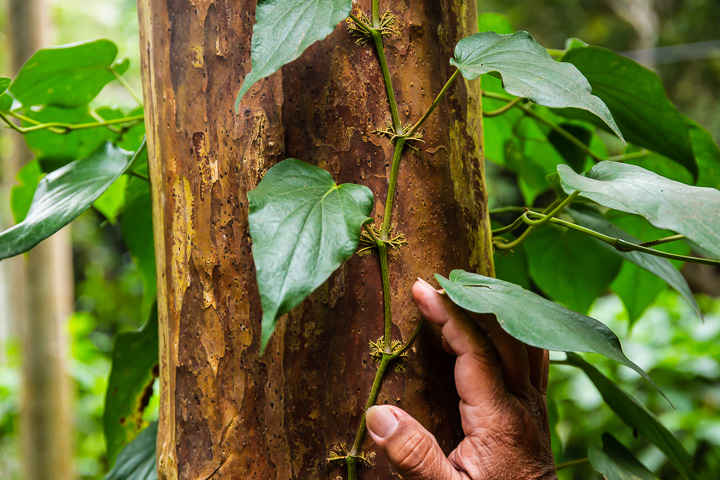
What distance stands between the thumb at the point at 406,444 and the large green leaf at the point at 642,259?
295mm

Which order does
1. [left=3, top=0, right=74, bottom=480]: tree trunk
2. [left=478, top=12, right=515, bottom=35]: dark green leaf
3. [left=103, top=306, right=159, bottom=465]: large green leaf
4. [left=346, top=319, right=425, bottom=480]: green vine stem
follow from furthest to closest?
[left=3, top=0, right=74, bottom=480]: tree trunk < [left=478, top=12, right=515, bottom=35]: dark green leaf < [left=103, top=306, right=159, bottom=465]: large green leaf < [left=346, top=319, right=425, bottom=480]: green vine stem

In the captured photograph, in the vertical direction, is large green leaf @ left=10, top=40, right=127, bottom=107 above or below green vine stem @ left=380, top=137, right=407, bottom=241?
above

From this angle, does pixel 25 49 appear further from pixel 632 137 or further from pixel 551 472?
pixel 551 472

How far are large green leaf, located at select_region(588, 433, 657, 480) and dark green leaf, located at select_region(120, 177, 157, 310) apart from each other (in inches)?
21.9

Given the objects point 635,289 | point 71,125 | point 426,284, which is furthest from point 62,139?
point 635,289

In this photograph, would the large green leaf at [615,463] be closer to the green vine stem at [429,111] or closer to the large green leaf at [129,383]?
the green vine stem at [429,111]

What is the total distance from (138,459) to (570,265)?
1.82 ft

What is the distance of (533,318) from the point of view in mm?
344

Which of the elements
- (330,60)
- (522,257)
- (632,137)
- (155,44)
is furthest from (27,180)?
(632,137)

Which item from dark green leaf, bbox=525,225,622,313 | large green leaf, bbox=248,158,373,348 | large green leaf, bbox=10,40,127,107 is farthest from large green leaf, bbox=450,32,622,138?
large green leaf, bbox=10,40,127,107

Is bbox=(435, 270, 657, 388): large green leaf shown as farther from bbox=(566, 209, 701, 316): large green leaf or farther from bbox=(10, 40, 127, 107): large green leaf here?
bbox=(10, 40, 127, 107): large green leaf

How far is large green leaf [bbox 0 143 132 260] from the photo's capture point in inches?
16.9

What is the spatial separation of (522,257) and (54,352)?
1424 mm

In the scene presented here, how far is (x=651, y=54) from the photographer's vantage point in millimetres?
3973
